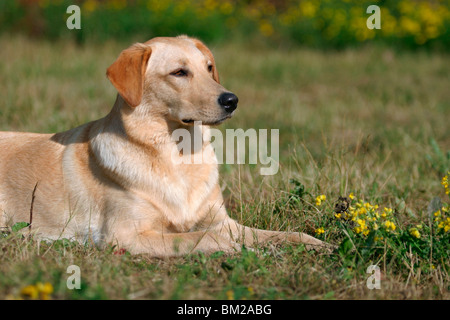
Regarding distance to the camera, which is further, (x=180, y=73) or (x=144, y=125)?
(x=180, y=73)

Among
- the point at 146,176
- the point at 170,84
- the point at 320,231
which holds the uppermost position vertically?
the point at 170,84

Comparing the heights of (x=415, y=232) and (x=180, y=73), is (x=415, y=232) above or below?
below

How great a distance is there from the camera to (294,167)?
4.73 m

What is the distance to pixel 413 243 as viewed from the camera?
295 centimetres

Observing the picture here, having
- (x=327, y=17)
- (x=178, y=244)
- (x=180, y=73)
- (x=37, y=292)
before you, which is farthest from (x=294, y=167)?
(x=327, y=17)

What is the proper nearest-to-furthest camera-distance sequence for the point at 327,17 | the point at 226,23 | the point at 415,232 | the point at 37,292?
the point at 37,292, the point at 415,232, the point at 327,17, the point at 226,23

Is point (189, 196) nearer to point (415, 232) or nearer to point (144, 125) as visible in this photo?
point (144, 125)

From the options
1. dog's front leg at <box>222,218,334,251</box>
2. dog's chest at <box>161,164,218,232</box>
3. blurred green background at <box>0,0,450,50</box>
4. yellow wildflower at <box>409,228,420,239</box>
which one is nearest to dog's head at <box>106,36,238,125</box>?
dog's chest at <box>161,164,218,232</box>

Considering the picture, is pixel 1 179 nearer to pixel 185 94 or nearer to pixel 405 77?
pixel 185 94

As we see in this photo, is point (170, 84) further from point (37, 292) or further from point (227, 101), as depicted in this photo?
point (37, 292)

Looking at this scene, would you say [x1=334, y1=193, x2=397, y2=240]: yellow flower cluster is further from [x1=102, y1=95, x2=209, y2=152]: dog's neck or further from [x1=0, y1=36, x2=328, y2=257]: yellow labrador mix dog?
[x1=102, y1=95, x2=209, y2=152]: dog's neck

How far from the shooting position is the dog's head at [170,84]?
11.1 feet

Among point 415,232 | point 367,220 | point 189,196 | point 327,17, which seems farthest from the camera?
point 327,17

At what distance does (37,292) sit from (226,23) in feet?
34.1
